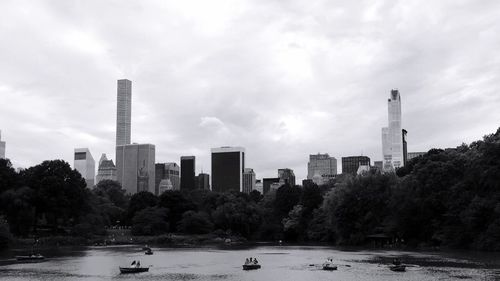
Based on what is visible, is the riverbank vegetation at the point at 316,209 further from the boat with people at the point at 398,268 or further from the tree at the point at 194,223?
the boat with people at the point at 398,268

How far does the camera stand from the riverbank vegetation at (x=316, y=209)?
79250 millimetres

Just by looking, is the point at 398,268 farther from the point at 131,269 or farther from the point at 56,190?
the point at 56,190

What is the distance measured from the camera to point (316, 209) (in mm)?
121688

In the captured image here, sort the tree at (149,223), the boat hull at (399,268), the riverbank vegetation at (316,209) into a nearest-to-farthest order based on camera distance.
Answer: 1. the boat hull at (399,268)
2. the riverbank vegetation at (316,209)
3. the tree at (149,223)

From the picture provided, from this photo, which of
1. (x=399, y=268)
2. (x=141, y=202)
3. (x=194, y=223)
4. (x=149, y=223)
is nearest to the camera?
(x=399, y=268)

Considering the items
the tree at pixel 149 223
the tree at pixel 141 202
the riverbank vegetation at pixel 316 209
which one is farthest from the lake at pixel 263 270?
the tree at pixel 141 202

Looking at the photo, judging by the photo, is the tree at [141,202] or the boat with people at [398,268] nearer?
the boat with people at [398,268]

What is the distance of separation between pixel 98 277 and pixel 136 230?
264 feet

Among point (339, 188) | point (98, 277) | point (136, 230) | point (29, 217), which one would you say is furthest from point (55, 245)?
point (98, 277)

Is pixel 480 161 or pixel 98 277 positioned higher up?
pixel 480 161

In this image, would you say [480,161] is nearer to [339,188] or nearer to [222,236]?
[339,188]

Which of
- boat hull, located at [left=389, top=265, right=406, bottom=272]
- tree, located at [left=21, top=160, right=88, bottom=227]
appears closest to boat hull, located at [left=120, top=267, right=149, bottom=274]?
boat hull, located at [left=389, top=265, right=406, bottom=272]

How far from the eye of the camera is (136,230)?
125 metres

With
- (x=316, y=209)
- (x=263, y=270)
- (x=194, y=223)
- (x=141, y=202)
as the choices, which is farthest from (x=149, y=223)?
(x=263, y=270)
